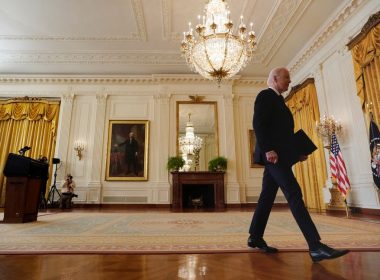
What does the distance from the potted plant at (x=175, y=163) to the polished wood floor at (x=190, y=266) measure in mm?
5459

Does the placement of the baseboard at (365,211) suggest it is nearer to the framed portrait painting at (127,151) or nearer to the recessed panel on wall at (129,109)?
the framed portrait painting at (127,151)

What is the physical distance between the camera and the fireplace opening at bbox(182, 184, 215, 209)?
7.66 m

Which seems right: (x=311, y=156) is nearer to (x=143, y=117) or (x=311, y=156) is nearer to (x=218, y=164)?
(x=218, y=164)

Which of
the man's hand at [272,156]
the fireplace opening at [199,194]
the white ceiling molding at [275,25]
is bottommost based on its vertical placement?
the fireplace opening at [199,194]

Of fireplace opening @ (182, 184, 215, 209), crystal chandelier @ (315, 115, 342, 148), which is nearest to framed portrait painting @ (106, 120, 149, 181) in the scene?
fireplace opening @ (182, 184, 215, 209)

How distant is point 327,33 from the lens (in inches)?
227

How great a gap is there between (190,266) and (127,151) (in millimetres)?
6502

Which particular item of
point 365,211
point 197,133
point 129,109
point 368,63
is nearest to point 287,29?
point 368,63

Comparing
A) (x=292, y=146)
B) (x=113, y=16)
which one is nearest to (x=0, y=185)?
(x=113, y=16)

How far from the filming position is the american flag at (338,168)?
4613 millimetres

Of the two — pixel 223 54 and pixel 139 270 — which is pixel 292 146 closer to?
pixel 139 270

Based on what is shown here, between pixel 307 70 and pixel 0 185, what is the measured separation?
939 cm

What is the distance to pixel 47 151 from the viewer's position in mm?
7695

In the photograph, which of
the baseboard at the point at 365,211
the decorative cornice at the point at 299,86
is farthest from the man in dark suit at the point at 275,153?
the decorative cornice at the point at 299,86
